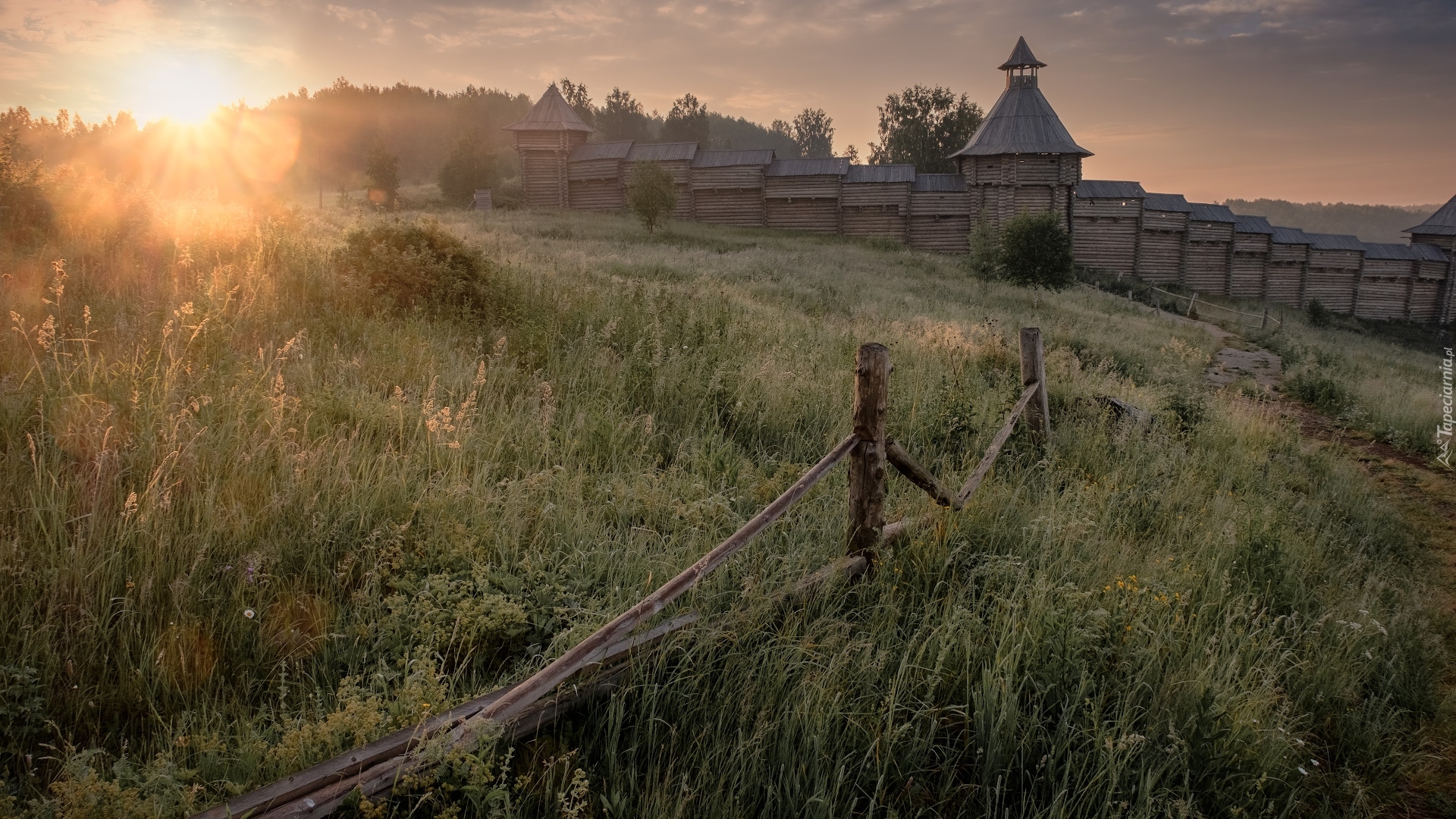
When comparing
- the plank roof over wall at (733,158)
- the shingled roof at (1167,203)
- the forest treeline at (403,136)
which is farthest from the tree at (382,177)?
the shingled roof at (1167,203)

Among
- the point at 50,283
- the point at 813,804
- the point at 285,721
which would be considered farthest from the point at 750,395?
the point at 50,283

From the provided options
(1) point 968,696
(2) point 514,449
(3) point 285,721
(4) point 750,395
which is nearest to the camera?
(3) point 285,721

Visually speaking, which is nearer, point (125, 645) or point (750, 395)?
point (125, 645)

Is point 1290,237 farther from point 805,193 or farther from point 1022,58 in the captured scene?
point 805,193

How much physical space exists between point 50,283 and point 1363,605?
9.81 m

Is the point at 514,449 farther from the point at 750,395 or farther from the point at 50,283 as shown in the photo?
the point at 50,283

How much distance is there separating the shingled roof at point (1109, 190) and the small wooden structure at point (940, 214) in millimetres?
6529

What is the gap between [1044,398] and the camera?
6777 millimetres

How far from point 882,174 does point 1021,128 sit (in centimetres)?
774

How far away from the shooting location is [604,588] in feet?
11.3

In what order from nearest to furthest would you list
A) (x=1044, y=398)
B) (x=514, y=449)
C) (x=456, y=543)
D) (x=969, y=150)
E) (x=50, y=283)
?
1. (x=456, y=543)
2. (x=514, y=449)
3. (x=50, y=283)
4. (x=1044, y=398)
5. (x=969, y=150)

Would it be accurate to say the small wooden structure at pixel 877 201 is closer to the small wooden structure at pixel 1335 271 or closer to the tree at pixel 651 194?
the tree at pixel 651 194

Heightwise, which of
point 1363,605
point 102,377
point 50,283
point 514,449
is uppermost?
point 50,283

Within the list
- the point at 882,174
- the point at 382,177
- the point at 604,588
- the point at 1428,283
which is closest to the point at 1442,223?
the point at 1428,283
